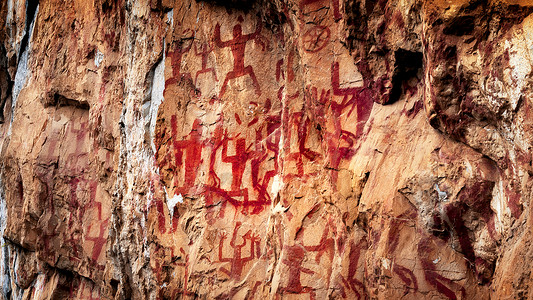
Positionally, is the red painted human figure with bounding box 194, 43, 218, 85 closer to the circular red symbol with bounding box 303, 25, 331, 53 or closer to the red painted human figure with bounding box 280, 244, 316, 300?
the circular red symbol with bounding box 303, 25, 331, 53

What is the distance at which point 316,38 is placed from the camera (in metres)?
4.86

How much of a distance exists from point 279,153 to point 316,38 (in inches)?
40.9

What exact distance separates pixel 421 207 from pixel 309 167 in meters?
1.25

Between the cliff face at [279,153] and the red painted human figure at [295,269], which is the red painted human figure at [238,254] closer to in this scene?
the cliff face at [279,153]

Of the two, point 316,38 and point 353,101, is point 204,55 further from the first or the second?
point 353,101

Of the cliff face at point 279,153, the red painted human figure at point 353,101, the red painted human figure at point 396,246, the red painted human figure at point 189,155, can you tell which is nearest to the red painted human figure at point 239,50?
the cliff face at point 279,153

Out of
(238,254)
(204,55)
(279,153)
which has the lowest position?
(238,254)

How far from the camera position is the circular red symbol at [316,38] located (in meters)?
4.82

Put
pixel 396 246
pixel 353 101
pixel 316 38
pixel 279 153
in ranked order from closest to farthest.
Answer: pixel 396 246 < pixel 353 101 < pixel 316 38 < pixel 279 153

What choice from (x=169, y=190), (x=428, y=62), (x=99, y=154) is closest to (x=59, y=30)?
(x=99, y=154)

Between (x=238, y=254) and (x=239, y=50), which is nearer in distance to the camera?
(x=238, y=254)

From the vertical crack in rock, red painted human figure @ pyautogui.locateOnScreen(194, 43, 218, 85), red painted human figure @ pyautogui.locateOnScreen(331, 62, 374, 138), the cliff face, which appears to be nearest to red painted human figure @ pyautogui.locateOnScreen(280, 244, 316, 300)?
the cliff face

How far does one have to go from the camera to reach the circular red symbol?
190 inches

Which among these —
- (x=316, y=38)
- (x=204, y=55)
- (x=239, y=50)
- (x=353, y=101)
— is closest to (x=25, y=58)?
(x=204, y=55)
